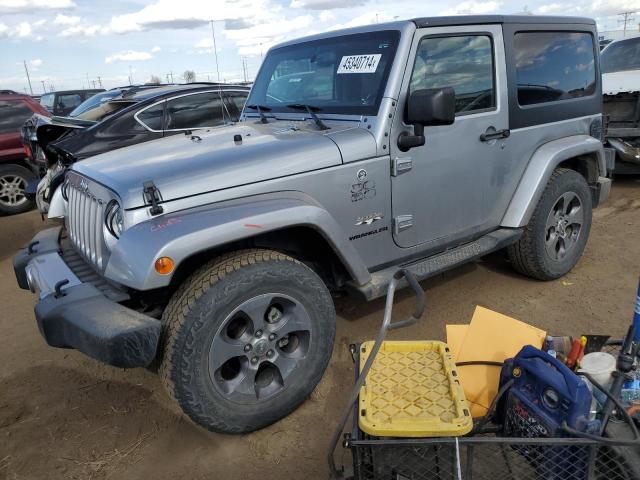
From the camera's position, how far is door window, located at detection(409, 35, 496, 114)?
3070mm

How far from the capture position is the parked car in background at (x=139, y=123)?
237 inches

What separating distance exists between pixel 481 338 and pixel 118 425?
6.76ft

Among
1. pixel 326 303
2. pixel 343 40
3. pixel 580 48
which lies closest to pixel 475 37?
pixel 343 40

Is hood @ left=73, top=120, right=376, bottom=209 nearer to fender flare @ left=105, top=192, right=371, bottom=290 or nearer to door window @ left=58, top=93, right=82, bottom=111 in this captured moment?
fender flare @ left=105, top=192, right=371, bottom=290

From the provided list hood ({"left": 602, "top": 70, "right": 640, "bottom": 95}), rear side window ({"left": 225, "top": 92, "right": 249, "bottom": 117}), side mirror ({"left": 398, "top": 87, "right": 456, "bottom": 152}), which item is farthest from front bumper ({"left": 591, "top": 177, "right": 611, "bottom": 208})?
rear side window ({"left": 225, "top": 92, "right": 249, "bottom": 117})

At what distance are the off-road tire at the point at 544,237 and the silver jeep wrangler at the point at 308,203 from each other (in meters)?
0.02

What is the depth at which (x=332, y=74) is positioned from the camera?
→ 3262mm

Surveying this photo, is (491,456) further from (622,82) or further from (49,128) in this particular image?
(622,82)

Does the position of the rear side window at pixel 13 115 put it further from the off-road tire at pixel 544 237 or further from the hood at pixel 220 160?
the off-road tire at pixel 544 237

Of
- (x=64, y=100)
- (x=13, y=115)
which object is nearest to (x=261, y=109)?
(x=13, y=115)

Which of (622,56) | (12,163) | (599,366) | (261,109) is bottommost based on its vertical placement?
(599,366)

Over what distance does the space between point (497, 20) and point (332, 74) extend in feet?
4.07

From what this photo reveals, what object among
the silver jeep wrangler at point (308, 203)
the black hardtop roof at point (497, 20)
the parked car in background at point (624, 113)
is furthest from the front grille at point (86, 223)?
the parked car in background at point (624, 113)

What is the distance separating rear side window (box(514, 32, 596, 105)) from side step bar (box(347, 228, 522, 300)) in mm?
977
